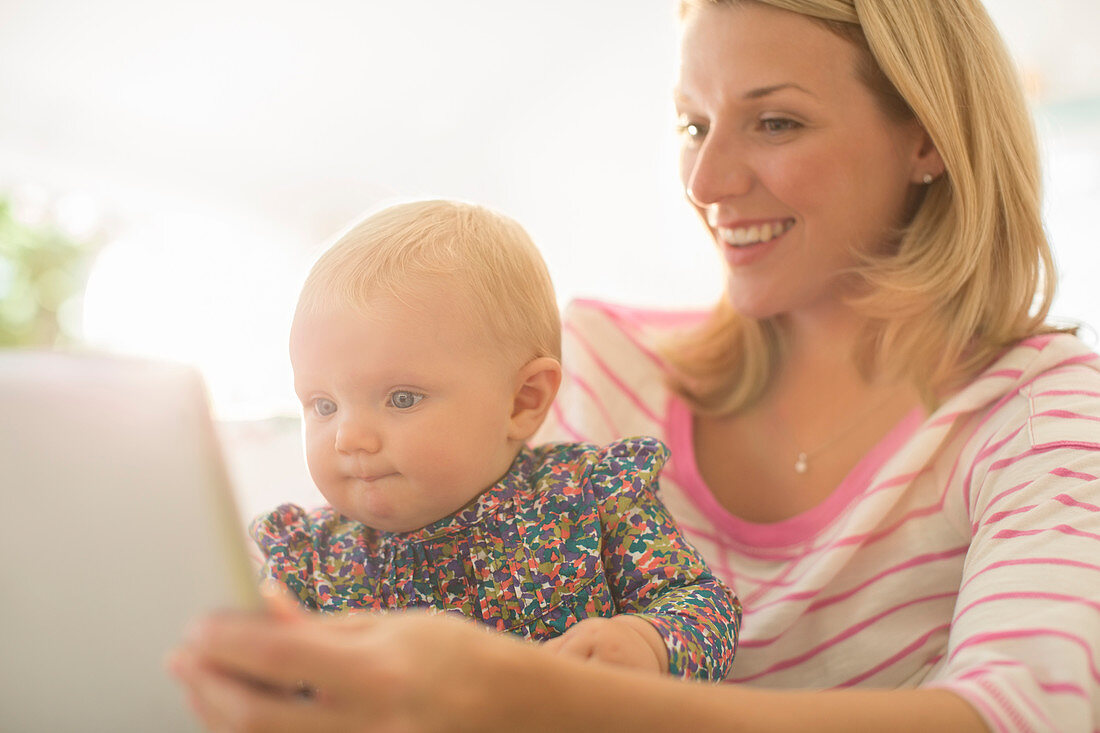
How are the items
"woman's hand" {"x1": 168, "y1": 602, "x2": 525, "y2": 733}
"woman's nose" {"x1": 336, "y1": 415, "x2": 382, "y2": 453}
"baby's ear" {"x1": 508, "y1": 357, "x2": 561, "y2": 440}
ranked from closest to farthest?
1. "woman's hand" {"x1": 168, "y1": 602, "x2": 525, "y2": 733}
2. "woman's nose" {"x1": 336, "y1": 415, "x2": 382, "y2": 453}
3. "baby's ear" {"x1": 508, "y1": 357, "x2": 561, "y2": 440}

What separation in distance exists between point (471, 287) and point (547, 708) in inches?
19.4

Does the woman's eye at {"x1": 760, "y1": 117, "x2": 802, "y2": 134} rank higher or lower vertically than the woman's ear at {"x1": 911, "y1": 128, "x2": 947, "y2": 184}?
higher

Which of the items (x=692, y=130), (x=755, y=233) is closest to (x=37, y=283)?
(x=692, y=130)

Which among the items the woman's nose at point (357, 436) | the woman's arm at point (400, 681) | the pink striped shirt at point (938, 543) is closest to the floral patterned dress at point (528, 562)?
the woman's nose at point (357, 436)

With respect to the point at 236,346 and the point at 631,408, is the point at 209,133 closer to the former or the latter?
the point at 236,346

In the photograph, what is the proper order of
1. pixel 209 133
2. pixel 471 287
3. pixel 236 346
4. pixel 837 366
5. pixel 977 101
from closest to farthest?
pixel 471 287 < pixel 977 101 < pixel 837 366 < pixel 209 133 < pixel 236 346

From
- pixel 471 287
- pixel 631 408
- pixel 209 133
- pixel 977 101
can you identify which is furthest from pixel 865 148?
pixel 209 133

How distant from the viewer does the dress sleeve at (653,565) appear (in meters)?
0.93

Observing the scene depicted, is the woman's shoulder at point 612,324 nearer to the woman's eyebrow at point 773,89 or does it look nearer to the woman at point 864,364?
the woman at point 864,364

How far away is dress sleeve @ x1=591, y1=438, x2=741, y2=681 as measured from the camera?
93cm

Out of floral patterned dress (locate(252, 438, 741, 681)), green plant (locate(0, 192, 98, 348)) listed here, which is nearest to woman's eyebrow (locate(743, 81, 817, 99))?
floral patterned dress (locate(252, 438, 741, 681))

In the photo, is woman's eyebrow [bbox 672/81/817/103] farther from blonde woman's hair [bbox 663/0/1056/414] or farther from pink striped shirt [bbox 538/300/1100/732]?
pink striped shirt [bbox 538/300/1100/732]

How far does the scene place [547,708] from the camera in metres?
0.58

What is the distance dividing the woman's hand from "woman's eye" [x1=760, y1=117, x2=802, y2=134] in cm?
98
